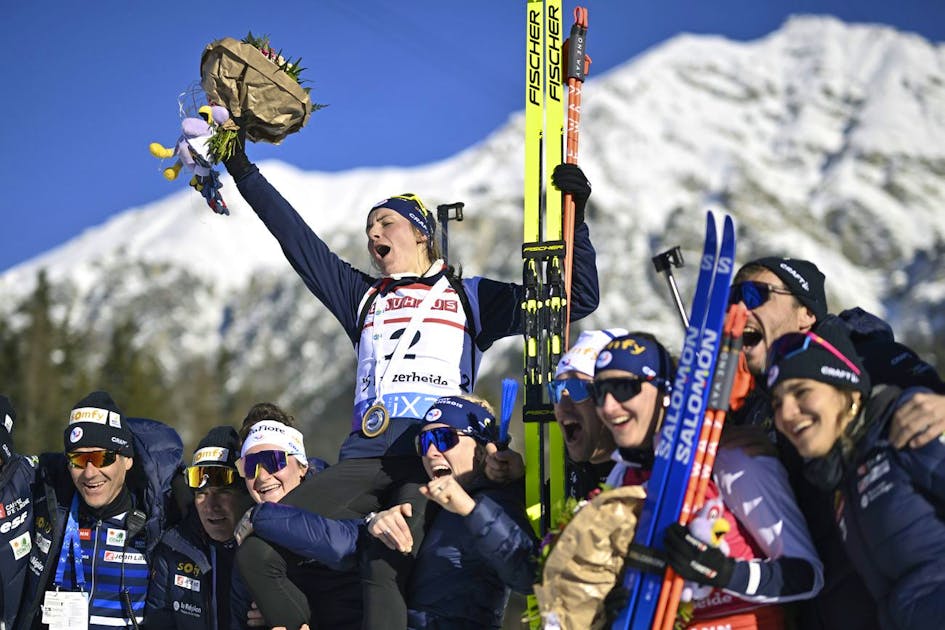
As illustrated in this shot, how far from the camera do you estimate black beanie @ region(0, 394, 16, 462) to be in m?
5.93

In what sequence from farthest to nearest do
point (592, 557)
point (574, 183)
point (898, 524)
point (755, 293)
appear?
point (574, 183) < point (755, 293) < point (592, 557) < point (898, 524)

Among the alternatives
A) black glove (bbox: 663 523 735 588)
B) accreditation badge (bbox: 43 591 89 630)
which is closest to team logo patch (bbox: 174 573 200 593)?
accreditation badge (bbox: 43 591 89 630)

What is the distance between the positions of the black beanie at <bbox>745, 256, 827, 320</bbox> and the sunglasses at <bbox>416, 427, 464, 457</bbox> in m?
1.42

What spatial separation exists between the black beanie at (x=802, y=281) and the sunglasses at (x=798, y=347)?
15.7 inches

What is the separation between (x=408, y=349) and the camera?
5098mm

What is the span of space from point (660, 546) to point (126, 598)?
3.43 metres

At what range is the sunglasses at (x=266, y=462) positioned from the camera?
5.38m

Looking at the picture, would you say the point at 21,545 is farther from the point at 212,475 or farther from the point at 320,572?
the point at 320,572

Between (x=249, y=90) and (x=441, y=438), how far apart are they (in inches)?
74.2

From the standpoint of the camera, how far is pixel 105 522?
6020 millimetres

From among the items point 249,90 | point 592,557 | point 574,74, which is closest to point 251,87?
point 249,90

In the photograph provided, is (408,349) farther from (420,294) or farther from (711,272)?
(711,272)

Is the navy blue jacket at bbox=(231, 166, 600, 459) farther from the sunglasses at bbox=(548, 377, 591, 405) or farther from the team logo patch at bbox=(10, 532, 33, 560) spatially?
the team logo patch at bbox=(10, 532, 33, 560)

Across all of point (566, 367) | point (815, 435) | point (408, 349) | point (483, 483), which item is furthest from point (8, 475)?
point (815, 435)
